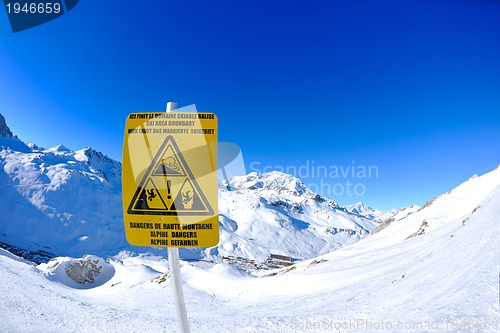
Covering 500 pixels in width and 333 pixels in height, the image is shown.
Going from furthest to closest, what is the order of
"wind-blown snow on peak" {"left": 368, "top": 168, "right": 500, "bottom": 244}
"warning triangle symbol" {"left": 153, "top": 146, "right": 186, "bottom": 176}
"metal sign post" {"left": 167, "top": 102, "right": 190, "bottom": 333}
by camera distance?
"wind-blown snow on peak" {"left": 368, "top": 168, "right": 500, "bottom": 244} → "warning triangle symbol" {"left": 153, "top": 146, "right": 186, "bottom": 176} → "metal sign post" {"left": 167, "top": 102, "right": 190, "bottom": 333}

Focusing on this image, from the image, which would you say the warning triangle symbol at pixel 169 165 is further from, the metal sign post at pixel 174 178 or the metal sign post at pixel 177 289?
the metal sign post at pixel 177 289

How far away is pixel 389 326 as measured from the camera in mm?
6430

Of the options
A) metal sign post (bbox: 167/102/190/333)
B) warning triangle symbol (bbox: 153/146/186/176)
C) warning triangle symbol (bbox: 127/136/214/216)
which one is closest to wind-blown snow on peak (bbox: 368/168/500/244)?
metal sign post (bbox: 167/102/190/333)

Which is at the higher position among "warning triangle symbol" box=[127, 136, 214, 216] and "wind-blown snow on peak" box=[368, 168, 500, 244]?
"wind-blown snow on peak" box=[368, 168, 500, 244]

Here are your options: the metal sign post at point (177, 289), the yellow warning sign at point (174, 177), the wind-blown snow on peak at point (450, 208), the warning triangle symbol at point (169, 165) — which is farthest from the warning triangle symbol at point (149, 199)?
the wind-blown snow on peak at point (450, 208)

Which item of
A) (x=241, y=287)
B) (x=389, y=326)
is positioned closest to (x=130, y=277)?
(x=241, y=287)

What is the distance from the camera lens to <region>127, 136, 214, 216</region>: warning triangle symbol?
3309 millimetres

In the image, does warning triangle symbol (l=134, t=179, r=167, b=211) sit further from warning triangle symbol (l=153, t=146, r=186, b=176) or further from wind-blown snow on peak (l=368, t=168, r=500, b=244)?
wind-blown snow on peak (l=368, t=168, r=500, b=244)

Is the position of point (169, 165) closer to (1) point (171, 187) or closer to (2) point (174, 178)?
(2) point (174, 178)

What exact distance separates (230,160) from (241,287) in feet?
89.4

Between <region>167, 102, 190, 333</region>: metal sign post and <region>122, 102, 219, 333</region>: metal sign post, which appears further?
<region>122, 102, 219, 333</region>: metal sign post

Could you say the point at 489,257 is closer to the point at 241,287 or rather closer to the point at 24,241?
the point at 241,287

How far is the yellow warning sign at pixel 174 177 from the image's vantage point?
3.31 meters

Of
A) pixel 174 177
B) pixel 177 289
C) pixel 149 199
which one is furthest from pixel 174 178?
pixel 177 289
